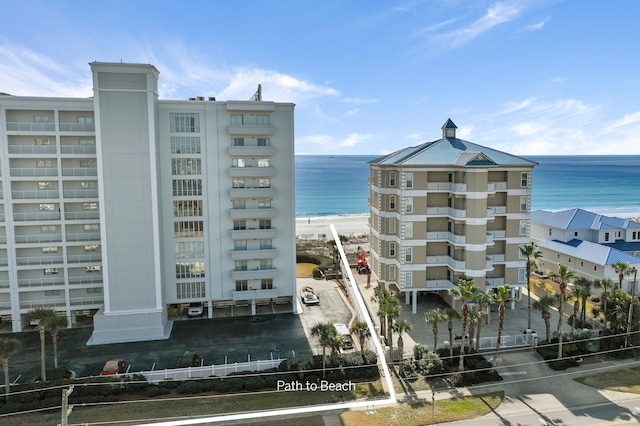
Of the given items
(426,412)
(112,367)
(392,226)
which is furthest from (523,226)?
(112,367)

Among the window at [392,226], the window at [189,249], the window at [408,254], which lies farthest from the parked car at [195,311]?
the window at [408,254]

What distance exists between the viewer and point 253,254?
44.2 meters

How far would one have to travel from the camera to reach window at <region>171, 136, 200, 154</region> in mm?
41969

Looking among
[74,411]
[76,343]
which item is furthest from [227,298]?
[74,411]

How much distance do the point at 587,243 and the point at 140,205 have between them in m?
49.1

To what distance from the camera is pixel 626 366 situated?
3275cm

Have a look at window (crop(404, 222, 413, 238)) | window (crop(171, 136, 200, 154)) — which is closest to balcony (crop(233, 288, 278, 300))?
window (crop(404, 222, 413, 238))

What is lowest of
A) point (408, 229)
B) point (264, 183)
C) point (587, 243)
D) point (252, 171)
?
point (587, 243)

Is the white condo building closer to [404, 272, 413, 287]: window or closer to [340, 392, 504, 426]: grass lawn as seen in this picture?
[404, 272, 413, 287]: window

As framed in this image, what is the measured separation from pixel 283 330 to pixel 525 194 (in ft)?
92.4

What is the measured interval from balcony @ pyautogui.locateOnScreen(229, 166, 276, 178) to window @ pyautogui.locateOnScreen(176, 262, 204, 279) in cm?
994

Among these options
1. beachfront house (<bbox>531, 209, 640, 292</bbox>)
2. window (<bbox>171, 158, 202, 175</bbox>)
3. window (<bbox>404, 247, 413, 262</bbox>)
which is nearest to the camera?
window (<bbox>171, 158, 202, 175</bbox>)

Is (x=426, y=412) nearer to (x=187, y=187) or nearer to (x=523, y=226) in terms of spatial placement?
(x=523, y=226)

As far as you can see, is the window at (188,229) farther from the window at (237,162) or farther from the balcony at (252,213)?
the window at (237,162)
